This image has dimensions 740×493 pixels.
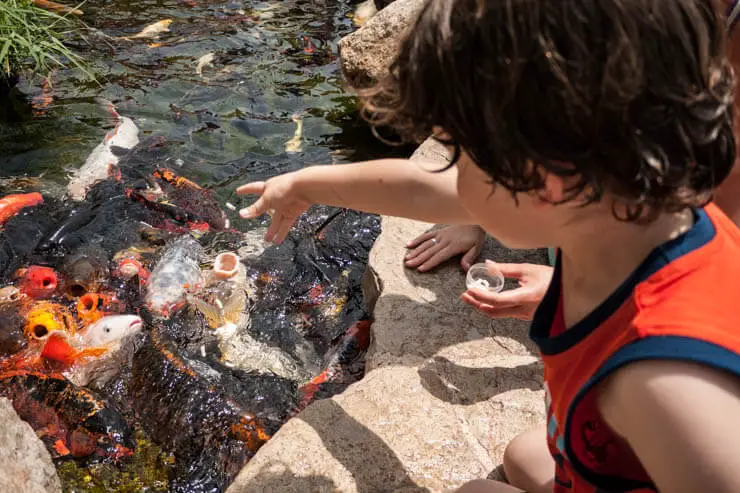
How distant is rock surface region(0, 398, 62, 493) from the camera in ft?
7.34

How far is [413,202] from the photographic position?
2.02m

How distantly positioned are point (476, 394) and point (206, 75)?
5.43m

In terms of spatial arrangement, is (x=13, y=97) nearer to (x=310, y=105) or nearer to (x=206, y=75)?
(x=206, y=75)

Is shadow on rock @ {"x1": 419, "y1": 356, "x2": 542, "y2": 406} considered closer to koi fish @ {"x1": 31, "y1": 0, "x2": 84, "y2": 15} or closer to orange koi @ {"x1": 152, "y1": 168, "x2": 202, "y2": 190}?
orange koi @ {"x1": 152, "y1": 168, "x2": 202, "y2": 190}

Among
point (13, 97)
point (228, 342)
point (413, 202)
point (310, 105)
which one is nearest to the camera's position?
point (413, 202)

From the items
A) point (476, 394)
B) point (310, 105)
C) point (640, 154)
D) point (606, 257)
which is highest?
point (640, 154)

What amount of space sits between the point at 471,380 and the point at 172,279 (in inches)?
78.2

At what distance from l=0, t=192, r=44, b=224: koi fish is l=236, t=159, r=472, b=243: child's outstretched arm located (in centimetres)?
→ 294

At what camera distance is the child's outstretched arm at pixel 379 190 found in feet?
6.55

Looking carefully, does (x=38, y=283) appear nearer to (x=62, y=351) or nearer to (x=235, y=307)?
(x=62, y=351)

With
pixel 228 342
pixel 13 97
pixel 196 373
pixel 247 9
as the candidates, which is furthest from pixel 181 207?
pixel 247 9

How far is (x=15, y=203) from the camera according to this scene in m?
4.40

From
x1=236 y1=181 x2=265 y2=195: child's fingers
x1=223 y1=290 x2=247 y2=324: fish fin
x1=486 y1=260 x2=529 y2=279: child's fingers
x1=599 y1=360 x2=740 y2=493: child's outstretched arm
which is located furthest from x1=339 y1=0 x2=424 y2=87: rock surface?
x1=599 y1=360 x2=740 y2=493: child's outstretched arm

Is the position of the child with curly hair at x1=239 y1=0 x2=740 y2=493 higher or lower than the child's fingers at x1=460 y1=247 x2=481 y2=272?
higher
